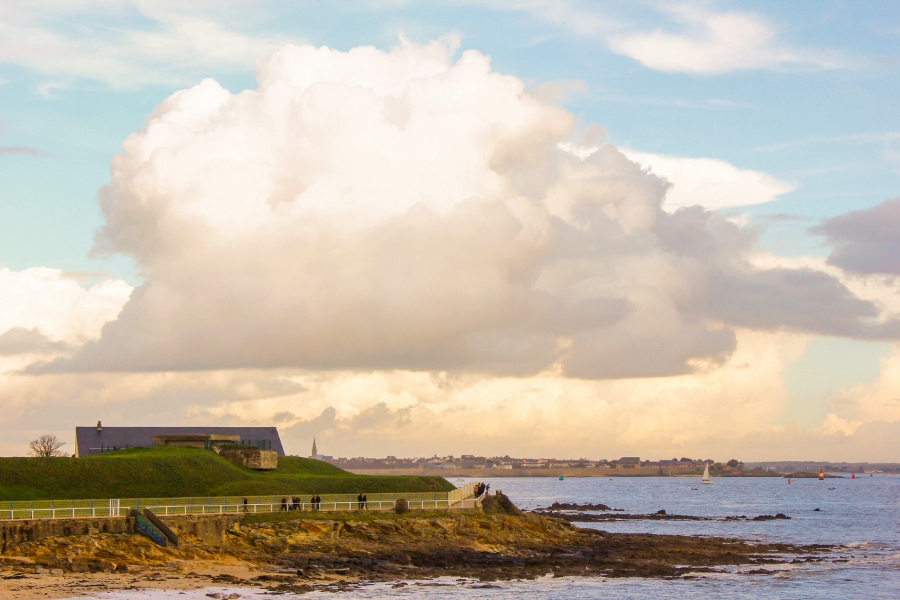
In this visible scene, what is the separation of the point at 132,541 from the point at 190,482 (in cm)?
1775

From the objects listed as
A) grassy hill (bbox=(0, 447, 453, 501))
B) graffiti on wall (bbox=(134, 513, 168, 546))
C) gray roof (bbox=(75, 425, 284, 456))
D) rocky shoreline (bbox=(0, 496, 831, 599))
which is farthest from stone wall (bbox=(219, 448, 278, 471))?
graffiti on wall (bbox=(134, 513, 168, 546))

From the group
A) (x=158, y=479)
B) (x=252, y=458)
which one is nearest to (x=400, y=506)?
(x=158, y=479)

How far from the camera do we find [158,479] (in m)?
69.4

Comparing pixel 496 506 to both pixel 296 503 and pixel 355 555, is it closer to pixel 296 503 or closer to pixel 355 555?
pixel 296 503

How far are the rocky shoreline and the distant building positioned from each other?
3779 cm

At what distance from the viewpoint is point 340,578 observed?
5203cm

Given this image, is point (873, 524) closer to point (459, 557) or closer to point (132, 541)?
point (459, 557)

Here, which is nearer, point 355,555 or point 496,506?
point 355,555

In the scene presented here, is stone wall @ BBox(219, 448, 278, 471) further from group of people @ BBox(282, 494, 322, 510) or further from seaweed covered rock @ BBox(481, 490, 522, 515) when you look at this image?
seaweed covered rock @ BBox(481, 490, 522, 515)

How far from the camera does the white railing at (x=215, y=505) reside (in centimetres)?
5494

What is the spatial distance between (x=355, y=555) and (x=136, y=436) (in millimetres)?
55342

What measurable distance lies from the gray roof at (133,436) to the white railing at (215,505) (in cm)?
3607

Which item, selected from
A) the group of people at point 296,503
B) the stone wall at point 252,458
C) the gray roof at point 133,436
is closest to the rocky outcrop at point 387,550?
the group of people at point 296,503

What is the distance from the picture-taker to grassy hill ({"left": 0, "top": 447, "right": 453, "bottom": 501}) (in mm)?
65625
